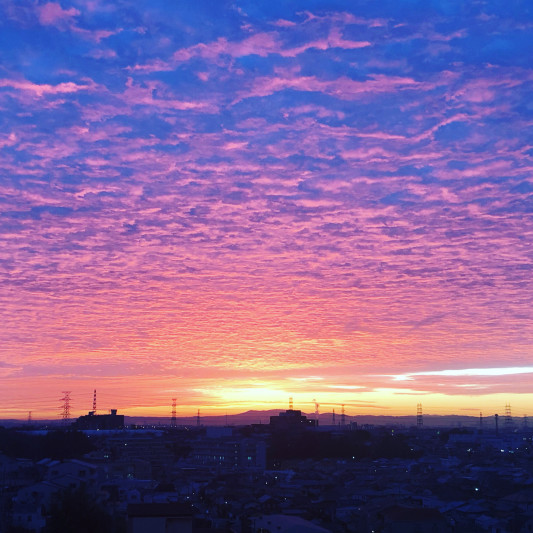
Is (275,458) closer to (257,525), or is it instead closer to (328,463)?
(328,463)

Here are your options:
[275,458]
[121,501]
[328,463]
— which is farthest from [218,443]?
[121,501]

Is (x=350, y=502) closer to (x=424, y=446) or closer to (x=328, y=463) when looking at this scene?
(x=328, y=463)

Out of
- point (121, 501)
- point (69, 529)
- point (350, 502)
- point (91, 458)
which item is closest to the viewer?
point (69, 529)

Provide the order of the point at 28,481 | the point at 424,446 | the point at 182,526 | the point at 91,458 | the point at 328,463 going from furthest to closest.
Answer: the point at 424,446
the point at 328,463
the point at 91,458
the point at 28,481
the point at 182,526

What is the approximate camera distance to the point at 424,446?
6519cm

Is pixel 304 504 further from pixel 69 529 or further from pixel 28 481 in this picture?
pixel 69 529

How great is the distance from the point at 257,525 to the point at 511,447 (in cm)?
5709

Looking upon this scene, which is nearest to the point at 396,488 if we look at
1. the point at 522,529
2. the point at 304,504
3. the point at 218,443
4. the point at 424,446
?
the point at 304,504

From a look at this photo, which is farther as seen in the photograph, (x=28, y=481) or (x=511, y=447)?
(x=511, y=447)

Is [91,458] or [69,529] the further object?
[91,458]

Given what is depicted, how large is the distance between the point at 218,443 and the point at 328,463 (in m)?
15.1

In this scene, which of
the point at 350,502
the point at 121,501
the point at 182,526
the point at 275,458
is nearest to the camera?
the point at 182,526

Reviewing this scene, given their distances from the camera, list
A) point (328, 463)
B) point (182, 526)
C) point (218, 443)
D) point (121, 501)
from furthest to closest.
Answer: point (218, 443)
point (328, 463)
point (121, 501)
point (182, 526)

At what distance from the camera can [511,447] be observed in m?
70.1
